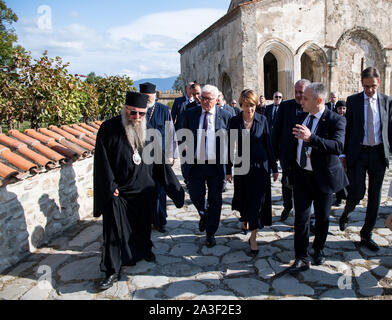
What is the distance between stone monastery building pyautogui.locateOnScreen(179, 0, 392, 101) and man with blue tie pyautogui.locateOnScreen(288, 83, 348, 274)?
10238mm

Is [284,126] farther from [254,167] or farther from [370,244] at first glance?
[370,244]

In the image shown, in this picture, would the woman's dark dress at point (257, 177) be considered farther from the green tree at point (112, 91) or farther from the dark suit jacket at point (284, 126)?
the green tree at point (112, 91)

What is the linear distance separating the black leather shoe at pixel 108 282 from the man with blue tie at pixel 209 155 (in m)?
1.36

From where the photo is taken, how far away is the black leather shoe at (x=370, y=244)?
389 centimetres

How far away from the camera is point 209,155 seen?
4.28 meters

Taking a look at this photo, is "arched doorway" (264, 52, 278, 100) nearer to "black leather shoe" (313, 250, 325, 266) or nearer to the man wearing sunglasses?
the man wearing sunglasses

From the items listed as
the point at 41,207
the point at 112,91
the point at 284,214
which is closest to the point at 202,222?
the point at 284,214

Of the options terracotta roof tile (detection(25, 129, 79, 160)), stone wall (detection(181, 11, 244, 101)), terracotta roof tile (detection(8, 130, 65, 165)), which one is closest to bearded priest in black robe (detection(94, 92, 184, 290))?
terracotta roof tile (detection(8, 130, 65, 165))

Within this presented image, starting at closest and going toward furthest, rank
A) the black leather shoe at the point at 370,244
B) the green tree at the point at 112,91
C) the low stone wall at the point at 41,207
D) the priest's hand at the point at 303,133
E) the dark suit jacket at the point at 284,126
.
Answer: the priest's hand at the point at 303,133 < the low stone wall at the point at 41,207 < the black leather shoe at the point at 370,244 < the dark suit jacket at the point at 284,126 < the green tree at the point at 112,91

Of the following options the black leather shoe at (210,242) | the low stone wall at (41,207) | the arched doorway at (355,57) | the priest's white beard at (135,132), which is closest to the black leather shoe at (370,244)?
the black leather shoe at (210,242)

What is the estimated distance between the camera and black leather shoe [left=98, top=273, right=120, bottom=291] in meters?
3.29

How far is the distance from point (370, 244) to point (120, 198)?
10.2 feet
